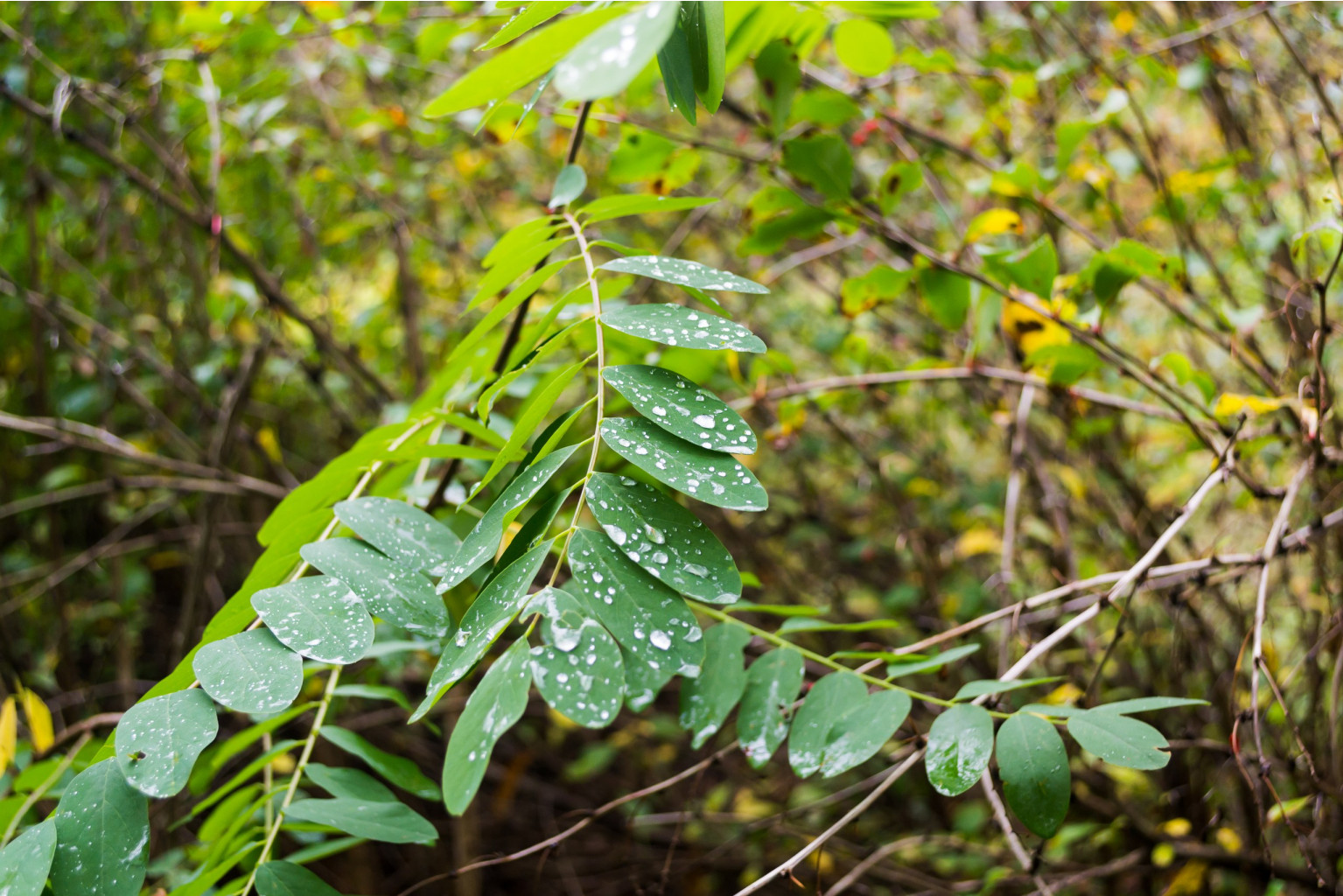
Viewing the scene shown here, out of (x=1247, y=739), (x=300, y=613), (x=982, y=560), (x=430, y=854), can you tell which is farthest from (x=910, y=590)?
(x=300, y=613)

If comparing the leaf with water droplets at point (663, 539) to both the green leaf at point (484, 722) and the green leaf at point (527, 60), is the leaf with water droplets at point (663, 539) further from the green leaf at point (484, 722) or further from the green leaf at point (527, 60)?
the green leaf at point (527, 60)

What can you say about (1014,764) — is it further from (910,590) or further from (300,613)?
(910,590)

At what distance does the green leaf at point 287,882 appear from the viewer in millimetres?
701

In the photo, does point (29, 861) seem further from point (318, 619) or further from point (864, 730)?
point (864, 730)

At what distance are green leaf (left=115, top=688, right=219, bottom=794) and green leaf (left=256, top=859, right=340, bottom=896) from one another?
165 millimetres

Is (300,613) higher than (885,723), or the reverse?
(300,613)

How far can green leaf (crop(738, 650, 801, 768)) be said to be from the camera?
825 millimetres

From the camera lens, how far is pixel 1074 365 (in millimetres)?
1186

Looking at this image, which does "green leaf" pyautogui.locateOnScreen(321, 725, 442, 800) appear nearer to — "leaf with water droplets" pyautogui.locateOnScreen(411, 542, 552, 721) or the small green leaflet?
"leaf with water droplets" pyautogui.locateOnScreen(411, 542, 552, 721)

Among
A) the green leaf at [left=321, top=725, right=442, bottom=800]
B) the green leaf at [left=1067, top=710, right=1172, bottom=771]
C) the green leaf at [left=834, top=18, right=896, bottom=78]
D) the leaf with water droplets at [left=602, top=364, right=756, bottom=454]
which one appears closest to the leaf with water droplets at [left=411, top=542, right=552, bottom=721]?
the leaf with water droplets at [left=602, top=364, right=756, bottom=454]

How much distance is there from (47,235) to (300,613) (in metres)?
2.52

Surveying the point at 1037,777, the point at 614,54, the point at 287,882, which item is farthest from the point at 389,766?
the point at 614,54

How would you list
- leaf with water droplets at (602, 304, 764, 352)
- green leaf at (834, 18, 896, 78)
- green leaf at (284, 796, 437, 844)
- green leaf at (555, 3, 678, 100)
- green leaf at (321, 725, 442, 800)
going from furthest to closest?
green leaf at (834, 18, 896, 78) < green leaf at (321, 725, 442, 800) < green leaf at (284, 796, 437, 844) < leaf with water droplets at (602, 304, 764, 352) < green leaf at (555, 3, 678, 100)

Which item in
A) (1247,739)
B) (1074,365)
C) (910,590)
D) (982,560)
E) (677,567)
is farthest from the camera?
(982,560)
